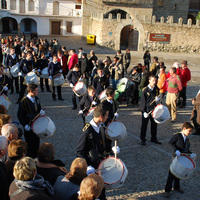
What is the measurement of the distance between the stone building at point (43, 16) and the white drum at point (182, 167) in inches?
1505

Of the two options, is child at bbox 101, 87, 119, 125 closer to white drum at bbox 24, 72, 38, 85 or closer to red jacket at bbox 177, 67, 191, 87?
white drum at bbox 24, 72, 38, 85

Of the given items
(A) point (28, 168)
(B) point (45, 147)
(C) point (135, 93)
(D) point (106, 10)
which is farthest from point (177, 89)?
(D) point (106, 10)

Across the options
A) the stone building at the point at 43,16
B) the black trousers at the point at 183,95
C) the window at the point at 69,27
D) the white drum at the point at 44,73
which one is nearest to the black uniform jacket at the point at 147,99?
the black trousers at the point at 183,95

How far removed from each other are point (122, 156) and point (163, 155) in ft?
3.63

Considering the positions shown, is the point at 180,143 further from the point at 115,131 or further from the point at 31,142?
the point at 31,142

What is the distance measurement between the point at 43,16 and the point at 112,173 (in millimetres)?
39767

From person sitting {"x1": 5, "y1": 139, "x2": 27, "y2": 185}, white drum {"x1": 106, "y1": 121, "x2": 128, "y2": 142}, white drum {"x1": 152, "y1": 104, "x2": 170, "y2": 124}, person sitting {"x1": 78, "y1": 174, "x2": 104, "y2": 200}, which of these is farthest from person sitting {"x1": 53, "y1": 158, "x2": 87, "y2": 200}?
white drum {"x1": 152, "y1": 104, "x2": 170, "y2": 124}

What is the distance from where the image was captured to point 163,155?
23.1 ft

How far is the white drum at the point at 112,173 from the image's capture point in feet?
14.2

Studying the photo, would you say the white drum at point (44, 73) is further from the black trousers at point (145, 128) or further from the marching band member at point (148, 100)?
the black trousers at point (145, 128)

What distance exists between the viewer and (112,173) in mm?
4391

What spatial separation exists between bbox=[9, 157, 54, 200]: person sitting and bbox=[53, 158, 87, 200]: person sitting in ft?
0.62

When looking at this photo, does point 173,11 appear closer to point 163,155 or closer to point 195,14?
point 195,14

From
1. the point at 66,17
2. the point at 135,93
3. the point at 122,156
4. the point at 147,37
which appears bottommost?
the point at 122,156
